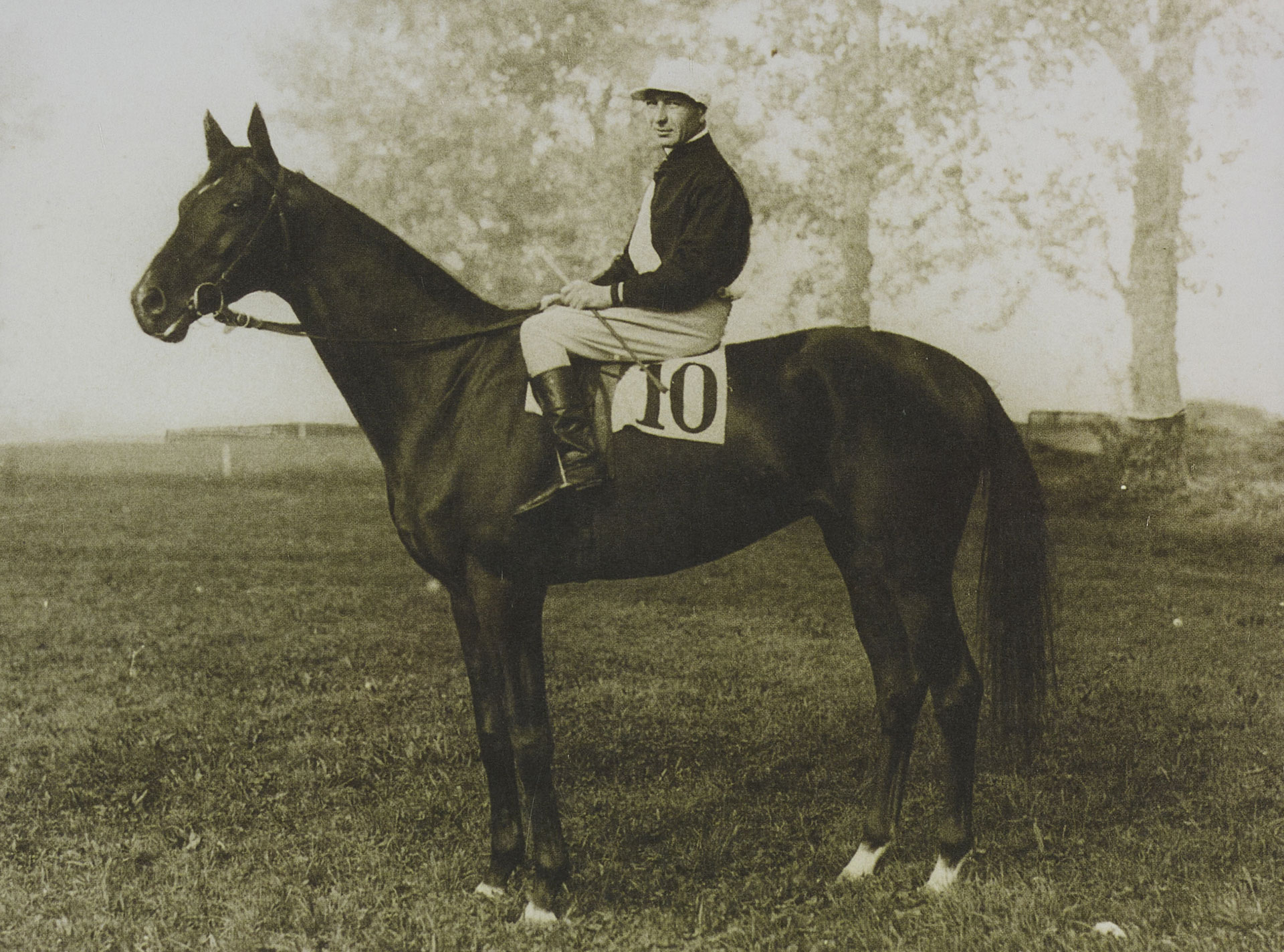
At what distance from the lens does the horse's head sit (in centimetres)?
376

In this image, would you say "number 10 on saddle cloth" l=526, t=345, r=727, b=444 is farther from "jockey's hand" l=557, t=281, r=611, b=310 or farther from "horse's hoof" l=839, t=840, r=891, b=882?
"horse's hoof" l=839, t=840, r=891, b=882

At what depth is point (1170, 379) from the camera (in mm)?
9922

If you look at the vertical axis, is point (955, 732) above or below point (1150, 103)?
below

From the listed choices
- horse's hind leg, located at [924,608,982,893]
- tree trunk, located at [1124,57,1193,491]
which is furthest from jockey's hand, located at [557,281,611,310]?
tree trunk, located at [1124,57,1193,491]

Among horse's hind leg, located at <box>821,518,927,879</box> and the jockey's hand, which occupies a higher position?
the jockey's hand

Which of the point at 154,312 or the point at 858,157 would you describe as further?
the point at 858,157

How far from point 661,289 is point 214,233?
5.61 feet

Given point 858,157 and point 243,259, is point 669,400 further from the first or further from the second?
point 858,157

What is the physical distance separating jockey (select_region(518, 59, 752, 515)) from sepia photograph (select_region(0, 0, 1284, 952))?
22mm

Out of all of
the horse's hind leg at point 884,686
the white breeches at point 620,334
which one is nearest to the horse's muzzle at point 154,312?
the white breeches at point 620,334

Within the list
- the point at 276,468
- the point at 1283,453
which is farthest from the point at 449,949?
the point at 276,468

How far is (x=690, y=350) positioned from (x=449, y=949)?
243 centimetres

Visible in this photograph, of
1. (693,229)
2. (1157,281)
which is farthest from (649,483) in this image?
(1157,281)

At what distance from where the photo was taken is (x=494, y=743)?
3990 millimetres
